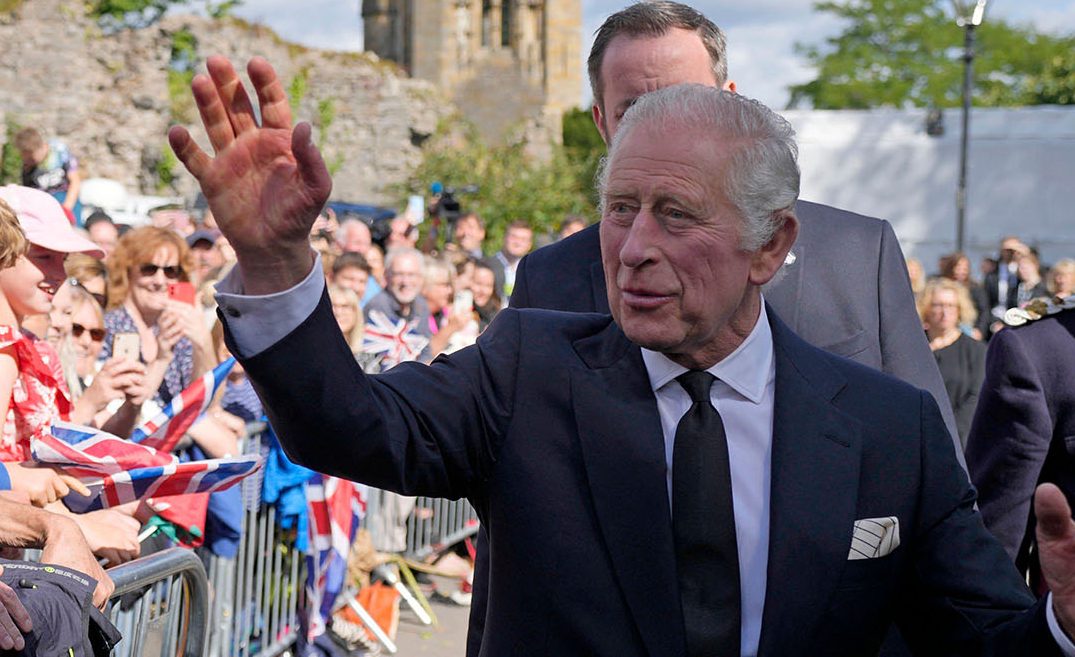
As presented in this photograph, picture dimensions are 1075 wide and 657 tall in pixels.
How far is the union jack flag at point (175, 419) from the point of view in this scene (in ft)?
15.9

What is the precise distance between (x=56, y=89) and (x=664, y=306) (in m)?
30.4

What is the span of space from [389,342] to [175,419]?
2850 mm

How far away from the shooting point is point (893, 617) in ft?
8.05

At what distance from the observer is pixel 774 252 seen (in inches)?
97.6

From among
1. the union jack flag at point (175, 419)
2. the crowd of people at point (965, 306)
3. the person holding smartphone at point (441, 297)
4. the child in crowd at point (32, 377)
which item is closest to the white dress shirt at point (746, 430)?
the child in crowd at point (32, 377)

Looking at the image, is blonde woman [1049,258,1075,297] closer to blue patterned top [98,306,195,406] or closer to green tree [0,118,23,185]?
blue patterned top [98,306,195,406]

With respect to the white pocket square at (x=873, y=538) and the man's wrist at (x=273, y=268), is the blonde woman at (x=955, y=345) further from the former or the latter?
the man's wrist at (x=273, y=268)

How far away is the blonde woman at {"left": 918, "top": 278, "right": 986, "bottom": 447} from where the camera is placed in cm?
859

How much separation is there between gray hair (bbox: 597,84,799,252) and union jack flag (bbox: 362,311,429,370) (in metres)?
5.29

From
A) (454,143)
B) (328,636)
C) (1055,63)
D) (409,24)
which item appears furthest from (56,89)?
(409,24)

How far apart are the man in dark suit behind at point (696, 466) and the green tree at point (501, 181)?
34433 mm

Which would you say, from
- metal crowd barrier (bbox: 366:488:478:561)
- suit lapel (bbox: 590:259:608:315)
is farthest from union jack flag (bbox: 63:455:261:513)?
metal crowd barrier (bbox: 366:488:478:561)

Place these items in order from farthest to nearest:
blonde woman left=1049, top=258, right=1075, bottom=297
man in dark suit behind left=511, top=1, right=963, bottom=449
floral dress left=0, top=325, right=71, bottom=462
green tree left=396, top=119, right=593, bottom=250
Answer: green tree left=396, top=119, right=593, bottom=250 < blonde woman left=1049, top=258, right=1075, bottom=297 < floral dress left=0, top=325, right=71, bottom=462 < man in dark suit behind left=511, top=1, right=963, bottom=449

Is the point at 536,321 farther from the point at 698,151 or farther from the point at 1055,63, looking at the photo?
the point at 1055,63
